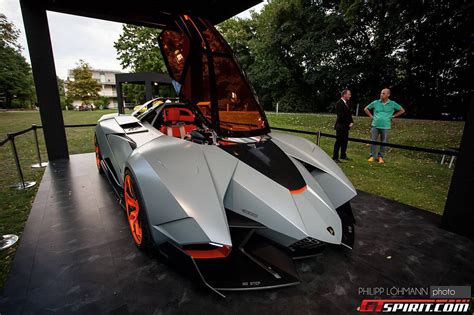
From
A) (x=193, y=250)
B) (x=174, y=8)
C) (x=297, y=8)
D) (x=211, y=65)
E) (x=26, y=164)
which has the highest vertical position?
(x=297, y=8)

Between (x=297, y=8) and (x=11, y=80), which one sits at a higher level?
(x=297, y=8)

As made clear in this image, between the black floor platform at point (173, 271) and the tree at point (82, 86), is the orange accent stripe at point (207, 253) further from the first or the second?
the tree at point (82, 86)

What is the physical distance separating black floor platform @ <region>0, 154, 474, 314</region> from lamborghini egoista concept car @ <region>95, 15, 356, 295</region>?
6.9 inches

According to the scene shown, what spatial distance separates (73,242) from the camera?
197 cm

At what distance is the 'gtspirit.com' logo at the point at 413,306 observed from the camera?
134 centimetres

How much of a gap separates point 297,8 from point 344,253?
65.1 feet

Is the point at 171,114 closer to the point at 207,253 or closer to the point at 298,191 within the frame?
the point at 298,191

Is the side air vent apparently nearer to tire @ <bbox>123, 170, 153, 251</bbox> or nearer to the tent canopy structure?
tire @ <bbox>123, 170, 153, 251</bbox>

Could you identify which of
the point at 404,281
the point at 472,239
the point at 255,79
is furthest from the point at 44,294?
the point at 255,79

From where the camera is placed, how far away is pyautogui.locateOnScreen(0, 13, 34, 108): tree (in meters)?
20.5

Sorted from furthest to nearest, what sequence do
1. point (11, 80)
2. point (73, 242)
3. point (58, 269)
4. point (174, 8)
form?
point (11, 80)
point (174, 8)
point (73, 242)
point (58, 269)

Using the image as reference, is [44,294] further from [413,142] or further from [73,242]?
[413,142]

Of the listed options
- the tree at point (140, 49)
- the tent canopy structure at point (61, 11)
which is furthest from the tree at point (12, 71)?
the tent canopy structure at point (61, 11)

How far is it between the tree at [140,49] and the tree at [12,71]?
41.8ft
